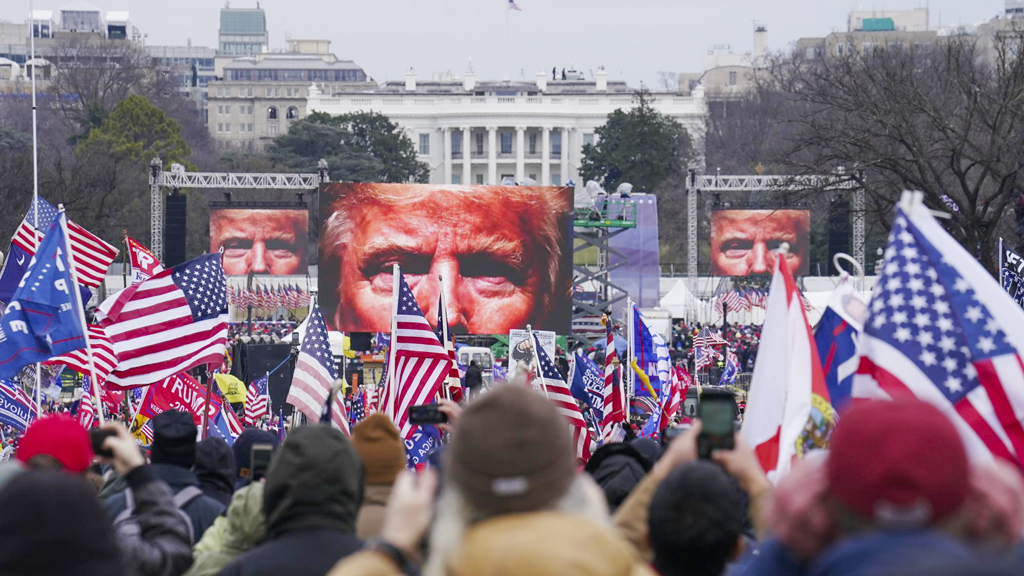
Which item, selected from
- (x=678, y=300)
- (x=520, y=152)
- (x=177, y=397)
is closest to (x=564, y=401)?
(x=177, y=397)

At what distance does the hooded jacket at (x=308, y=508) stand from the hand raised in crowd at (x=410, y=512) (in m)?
0.67

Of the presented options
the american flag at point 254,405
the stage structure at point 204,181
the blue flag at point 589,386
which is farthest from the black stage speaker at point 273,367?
the stage structure at point 204,181

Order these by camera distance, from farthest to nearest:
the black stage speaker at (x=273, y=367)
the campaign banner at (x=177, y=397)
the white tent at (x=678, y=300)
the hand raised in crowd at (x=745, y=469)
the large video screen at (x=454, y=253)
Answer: the white tent at (x=678, y=300) → the large video screen at (x=454, y=253) → the black stage speaker at (x=273, y=367) → the campaign banner at (x=177, y=397) → the hand raised in crowd at (x=745, y=469)

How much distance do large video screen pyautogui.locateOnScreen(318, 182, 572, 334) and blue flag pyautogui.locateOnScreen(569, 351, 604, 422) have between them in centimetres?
2157

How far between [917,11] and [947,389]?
162 m

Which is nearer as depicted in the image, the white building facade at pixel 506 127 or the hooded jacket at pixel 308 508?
the hooded jacket at pixel 308 508

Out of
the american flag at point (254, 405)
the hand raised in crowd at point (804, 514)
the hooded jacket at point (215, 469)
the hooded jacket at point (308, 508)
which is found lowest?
the american flag at point (254, 405)

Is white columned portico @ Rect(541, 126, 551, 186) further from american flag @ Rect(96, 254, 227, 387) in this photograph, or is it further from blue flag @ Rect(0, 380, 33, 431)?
american flag @ Rect(96, 254, 227, 387)

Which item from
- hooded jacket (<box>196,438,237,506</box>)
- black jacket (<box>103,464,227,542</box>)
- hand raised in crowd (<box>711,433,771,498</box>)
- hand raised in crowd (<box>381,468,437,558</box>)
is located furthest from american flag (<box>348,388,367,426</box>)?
hand raised in crowd (<box>381,468,437,558</box>)

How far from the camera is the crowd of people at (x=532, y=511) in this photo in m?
2.56

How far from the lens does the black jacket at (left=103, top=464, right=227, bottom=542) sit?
5367 mm

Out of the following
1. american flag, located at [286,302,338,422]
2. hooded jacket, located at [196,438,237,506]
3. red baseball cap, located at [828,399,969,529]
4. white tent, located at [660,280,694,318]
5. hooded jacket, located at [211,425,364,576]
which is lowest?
white tent, located at [660,280,694,318]

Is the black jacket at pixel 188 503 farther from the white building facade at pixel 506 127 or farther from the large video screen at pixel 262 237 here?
the white building facade at pixel 506 127

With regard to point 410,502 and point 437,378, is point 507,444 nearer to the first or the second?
point 410,502
